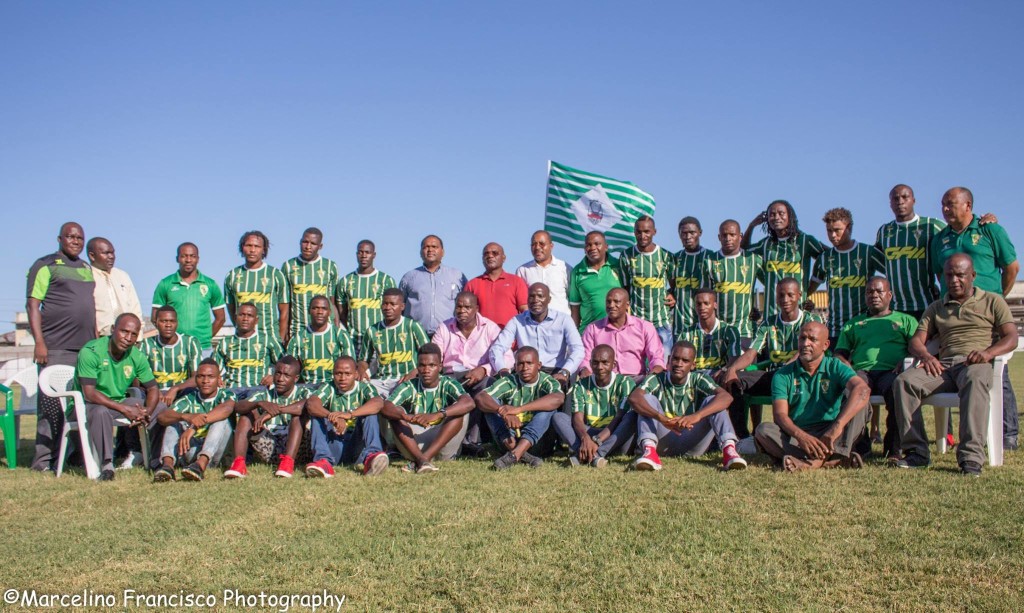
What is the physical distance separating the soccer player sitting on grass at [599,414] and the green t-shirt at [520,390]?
0.23 meters

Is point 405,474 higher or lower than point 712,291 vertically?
lower

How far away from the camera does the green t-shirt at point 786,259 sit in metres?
8.61

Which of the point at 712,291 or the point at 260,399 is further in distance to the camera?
the point at 712,291

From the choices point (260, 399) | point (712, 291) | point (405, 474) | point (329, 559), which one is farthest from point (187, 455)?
point (712, 291)

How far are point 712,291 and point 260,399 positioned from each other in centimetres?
456

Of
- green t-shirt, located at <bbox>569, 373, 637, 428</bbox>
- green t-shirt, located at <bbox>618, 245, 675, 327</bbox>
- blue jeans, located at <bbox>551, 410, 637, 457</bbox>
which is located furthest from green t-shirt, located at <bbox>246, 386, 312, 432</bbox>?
green t-shirt, located at <bbox>618, 245, 675, 327</bbox>

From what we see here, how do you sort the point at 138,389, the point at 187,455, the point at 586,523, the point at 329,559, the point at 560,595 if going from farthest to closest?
the point at 138,389
the point at 187,455
the point at 586,523
the point at 329,559
the point at 560,595

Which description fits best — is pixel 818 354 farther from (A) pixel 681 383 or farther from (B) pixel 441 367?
(B) pixel 441 367

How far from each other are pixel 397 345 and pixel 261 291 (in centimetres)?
173

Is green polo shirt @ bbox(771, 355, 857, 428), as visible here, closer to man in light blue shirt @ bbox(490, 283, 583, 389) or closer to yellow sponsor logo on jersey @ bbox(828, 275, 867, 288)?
yellow sponsor logo on jersey @ bbox(828, 275, 867, 288)

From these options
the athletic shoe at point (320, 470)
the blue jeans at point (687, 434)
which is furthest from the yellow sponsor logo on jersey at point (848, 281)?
the athletic shoe at point (320, 470)

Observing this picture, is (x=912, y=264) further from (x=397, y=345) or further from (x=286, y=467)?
(x=286, y=467)

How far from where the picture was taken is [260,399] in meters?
7.93

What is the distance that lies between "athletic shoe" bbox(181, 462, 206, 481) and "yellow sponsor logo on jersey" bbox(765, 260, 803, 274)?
583cm
